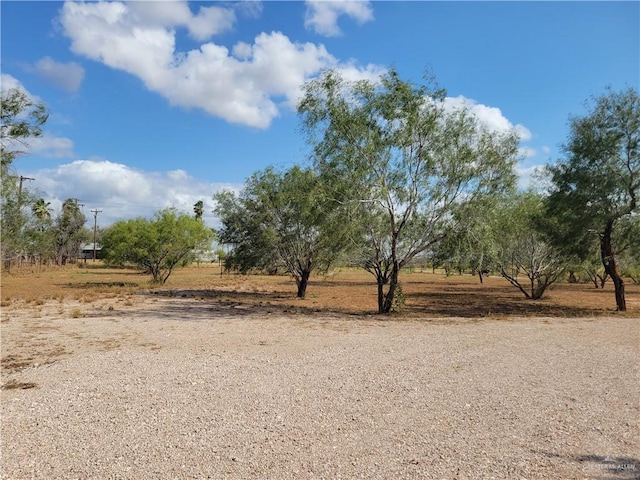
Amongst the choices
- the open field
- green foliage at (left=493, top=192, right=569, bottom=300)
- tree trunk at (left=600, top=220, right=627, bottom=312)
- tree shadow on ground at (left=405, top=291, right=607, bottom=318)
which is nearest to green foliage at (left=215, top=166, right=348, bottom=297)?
tree shadow on ground at (left=405, top=291, right=607, bottom=318)

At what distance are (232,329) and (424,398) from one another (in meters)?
7.83

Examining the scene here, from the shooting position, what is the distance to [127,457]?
13.7 ft

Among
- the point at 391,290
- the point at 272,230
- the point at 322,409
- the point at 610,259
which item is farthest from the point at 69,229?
the point at 322,409

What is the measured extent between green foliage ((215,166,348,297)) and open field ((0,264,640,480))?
13.9 meters

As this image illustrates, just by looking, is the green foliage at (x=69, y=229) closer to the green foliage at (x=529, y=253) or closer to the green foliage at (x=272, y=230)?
the green foliage at (x=272, y=230)

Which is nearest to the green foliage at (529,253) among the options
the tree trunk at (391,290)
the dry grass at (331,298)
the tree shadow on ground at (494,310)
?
the dry grass at (331,298)

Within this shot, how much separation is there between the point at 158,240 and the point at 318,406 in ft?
99.0

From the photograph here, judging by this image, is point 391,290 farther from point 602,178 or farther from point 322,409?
point 322,409

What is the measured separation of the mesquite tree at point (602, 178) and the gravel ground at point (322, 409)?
29.7ft

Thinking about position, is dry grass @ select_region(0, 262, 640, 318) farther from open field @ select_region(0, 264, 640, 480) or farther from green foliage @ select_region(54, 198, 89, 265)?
green foliage @ select_region(54, 198, 89, 265)

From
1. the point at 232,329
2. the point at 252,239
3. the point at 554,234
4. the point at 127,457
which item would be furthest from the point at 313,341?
A: the point at 252,239

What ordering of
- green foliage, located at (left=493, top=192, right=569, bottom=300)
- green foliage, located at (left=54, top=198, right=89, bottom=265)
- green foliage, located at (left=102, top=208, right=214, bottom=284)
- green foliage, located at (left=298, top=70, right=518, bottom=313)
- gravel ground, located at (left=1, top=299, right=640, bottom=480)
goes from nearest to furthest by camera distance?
gravel ground, located at (left=1, top=299, right=640, bottom=480)
green foliage, located at (left=298, top=70, right=518, bottom=313)
green foliage, located at (left=493, top=192, right=569, bottom=300)
green foliage, located at (left=102, top=208, right=214, bottom=284)
green foliage, located at (left=54, top=198, right=89, bottom=265)

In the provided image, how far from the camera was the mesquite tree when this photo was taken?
17.0 meters

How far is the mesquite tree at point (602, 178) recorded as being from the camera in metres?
17.0
